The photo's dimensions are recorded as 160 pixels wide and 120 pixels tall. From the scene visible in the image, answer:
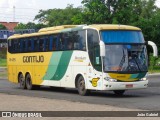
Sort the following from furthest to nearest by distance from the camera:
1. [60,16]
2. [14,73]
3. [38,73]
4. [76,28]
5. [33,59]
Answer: [60,16] < [14,73] < [33,59] < [38,73] < [76,28]

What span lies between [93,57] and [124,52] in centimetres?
150

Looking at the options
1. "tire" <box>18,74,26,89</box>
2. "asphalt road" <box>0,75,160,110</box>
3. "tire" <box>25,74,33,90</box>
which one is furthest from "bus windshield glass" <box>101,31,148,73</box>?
"tire" <box>18,74,26,89</box>

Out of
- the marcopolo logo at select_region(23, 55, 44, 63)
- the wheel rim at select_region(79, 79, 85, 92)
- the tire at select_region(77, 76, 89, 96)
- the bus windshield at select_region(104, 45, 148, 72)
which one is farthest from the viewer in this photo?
the marcopolo logo at select_region(23, 55, 44, 63)

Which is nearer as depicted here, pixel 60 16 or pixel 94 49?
pixel 94 49

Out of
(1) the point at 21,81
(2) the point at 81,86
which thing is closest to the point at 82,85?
(2) the point at 81,86

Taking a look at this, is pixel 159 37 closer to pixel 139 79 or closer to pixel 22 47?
pixel 22 47

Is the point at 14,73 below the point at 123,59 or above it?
below

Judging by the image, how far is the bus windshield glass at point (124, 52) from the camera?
2269 cm

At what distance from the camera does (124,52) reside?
74.8ft

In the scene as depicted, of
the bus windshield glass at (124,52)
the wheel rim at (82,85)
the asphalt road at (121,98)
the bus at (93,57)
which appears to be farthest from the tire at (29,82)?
the bus windshield glass at (124,52)

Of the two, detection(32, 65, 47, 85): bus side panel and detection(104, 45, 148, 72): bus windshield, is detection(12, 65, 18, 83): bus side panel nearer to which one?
detection(32, 65, 47, 85): bus side panel

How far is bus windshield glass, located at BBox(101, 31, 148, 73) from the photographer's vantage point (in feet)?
74.4

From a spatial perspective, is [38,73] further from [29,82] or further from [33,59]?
[29,82]

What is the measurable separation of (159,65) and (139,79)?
52632mm
